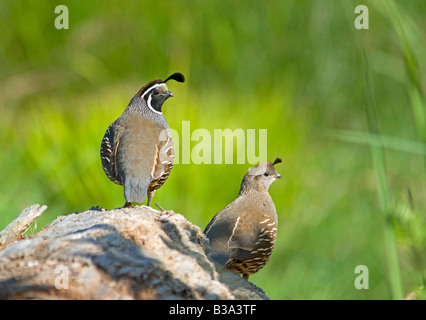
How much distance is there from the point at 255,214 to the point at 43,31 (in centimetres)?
588

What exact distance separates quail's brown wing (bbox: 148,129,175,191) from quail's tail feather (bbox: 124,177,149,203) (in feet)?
0.44

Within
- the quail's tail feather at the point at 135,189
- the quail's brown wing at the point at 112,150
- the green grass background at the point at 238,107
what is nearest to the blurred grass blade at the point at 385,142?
the quail's tail feather at the point at 135,189

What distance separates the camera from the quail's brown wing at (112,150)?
4574 millimetres

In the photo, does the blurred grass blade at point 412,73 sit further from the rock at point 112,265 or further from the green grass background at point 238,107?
the green grass background at point 238,107

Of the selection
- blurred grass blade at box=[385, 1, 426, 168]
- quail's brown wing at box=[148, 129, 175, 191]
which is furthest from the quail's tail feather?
blurred grass blade at box=[385, 1, 426, 168]

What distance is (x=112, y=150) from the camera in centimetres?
459

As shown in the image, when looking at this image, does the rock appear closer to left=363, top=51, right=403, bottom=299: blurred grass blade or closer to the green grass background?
left=363, top=51, right=403, bottom=299: blurred grass blade

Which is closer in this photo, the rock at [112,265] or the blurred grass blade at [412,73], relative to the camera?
the rock at [112,265]

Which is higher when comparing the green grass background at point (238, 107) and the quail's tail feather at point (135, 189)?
the green grass background at point (238, 107)

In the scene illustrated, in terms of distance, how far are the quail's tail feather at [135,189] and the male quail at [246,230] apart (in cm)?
46

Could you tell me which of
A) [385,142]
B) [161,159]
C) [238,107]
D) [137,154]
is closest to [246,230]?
[161,159]

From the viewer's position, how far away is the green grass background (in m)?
6.33
